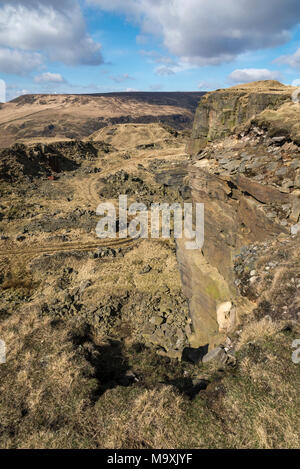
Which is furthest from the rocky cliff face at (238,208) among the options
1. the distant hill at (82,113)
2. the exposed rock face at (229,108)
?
the distant hill at (82,113)

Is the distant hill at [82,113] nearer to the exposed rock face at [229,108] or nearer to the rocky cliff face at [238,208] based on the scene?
the exposed rock face at [229,108]

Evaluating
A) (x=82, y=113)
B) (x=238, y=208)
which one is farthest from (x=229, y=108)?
(x=82, y=113)

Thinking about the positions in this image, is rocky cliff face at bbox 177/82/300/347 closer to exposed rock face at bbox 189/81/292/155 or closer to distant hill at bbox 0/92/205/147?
exposed rock face at bbox 189/81/292/155

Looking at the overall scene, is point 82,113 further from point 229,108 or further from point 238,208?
point 238,208

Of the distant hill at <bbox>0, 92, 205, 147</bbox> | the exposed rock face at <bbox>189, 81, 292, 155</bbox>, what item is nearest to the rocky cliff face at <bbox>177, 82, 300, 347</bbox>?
the exposed rock face at <bbox>189, 81, 292, 155</bbox>

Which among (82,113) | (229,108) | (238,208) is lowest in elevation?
(238,208)

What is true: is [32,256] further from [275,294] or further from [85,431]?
[275,294]

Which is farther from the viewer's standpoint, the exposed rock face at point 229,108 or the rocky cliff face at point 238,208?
the exposed rock face at point 229,108
